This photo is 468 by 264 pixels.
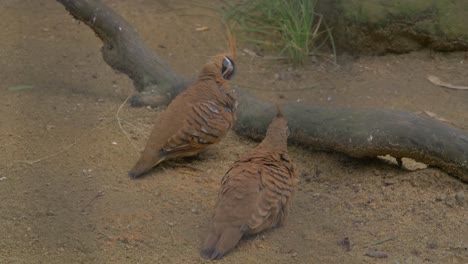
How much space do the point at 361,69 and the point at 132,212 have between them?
2.69 meters

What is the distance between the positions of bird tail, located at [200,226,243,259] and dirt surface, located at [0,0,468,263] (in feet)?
0.17

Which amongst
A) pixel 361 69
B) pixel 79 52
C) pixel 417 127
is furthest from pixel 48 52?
pixel 417 127

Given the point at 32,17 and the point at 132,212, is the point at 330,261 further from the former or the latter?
the point at 32,17

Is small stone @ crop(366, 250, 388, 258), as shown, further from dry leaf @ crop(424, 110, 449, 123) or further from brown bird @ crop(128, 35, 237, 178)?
dry leaf @ crop(424, 110, 449, 123)

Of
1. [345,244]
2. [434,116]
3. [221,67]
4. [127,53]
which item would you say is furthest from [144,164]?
[434,116]

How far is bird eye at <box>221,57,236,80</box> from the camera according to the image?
Result: 4414 mm

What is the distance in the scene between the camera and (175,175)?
13.3 ft

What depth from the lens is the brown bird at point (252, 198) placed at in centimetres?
321

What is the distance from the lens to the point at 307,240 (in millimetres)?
3389

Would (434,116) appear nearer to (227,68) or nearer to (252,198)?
(227,68)

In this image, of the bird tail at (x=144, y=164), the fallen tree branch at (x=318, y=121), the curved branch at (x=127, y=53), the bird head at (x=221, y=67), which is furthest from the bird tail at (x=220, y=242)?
the curved branch at (x=127, y=53)

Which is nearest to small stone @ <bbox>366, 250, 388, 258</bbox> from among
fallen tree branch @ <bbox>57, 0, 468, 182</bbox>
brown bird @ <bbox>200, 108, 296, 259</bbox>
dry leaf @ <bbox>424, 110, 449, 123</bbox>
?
brown bird @ <bbox>200, 108, 296, 259</bbox>

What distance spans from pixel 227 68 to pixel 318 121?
2.11 ft

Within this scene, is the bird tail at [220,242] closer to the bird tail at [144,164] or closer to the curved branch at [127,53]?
the bird tail at [144,164]
